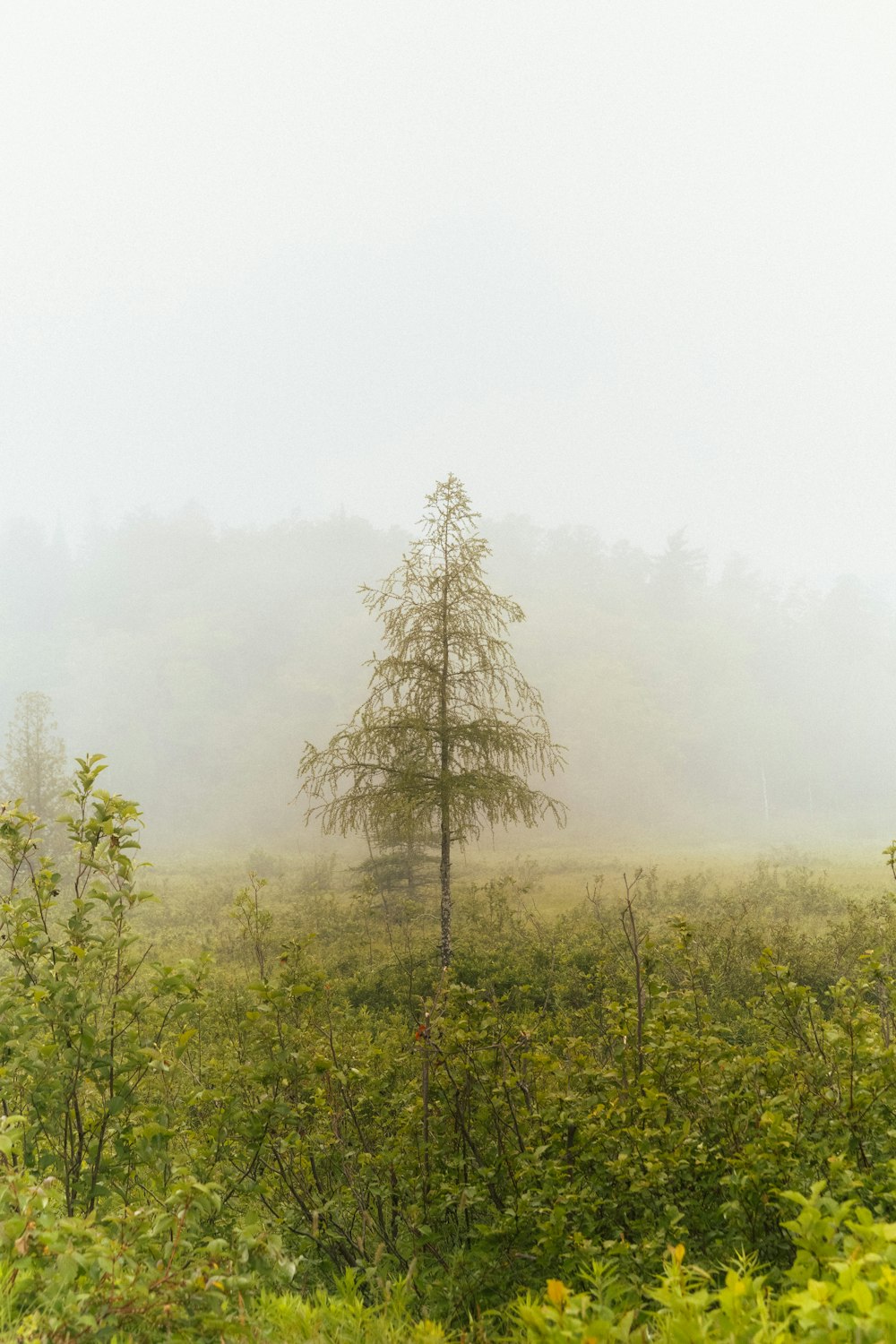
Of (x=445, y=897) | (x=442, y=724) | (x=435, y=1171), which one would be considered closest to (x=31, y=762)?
(x=442, y=724)

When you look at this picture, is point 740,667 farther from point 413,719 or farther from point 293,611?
point 413,719

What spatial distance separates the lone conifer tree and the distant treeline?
33.9 metres

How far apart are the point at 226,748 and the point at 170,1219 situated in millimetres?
69541

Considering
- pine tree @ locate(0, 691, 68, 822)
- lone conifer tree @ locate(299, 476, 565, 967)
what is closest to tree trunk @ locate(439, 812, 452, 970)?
lone conifer tree @ locate(299, 476, 565, 967)

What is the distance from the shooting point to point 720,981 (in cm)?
1027

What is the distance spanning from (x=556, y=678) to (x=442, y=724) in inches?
2237

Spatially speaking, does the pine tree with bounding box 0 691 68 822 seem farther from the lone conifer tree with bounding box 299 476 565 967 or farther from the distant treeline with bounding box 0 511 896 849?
the distant treeline with bounding box 0 511 896 849

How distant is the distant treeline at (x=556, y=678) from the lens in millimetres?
56750

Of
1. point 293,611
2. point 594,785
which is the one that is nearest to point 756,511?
point 293,611

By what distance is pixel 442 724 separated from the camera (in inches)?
474

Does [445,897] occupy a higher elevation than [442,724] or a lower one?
lower

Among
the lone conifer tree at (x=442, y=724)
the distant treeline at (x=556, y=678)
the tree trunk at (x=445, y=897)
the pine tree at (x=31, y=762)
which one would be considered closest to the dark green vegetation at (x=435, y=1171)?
the tree trunk at (x=445, y=897)

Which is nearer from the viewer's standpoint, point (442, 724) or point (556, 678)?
point (442, 724)

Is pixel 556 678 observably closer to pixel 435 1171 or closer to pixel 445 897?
pixel 445 897
